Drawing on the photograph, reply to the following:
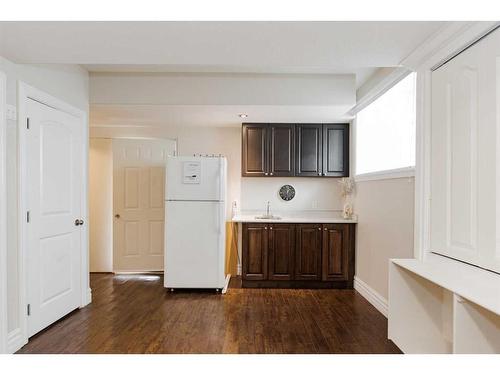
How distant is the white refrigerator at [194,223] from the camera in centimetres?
412

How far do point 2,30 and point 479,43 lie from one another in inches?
105

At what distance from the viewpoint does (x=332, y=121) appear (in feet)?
15.0

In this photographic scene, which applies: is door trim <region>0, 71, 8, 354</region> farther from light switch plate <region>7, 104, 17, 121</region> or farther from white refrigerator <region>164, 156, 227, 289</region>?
white refrigerator <region>164, 156, 227, 289</region>

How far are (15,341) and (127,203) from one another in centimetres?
262

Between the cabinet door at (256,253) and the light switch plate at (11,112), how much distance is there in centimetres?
265

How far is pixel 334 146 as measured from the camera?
4.68 metres

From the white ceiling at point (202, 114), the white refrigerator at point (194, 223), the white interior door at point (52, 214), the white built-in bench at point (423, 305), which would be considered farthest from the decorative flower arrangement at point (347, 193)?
the white interior door at point (52, 214)

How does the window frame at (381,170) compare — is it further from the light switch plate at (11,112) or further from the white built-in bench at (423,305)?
the light switch plate at (11,112)

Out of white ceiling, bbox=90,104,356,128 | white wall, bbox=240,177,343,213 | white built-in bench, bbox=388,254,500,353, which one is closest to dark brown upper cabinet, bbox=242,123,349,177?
white ceiling, bbox=90,104,356,128

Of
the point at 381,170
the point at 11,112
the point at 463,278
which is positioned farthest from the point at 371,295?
the point at 11,112

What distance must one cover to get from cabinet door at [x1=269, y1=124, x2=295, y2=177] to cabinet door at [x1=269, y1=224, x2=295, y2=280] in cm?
77

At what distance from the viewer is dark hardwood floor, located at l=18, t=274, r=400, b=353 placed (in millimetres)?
2660

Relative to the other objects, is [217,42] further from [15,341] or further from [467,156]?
[15,341]

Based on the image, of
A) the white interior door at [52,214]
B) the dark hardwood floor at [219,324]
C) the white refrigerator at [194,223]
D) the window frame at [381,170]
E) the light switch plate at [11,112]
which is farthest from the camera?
the white refrigerator at [194,223]
